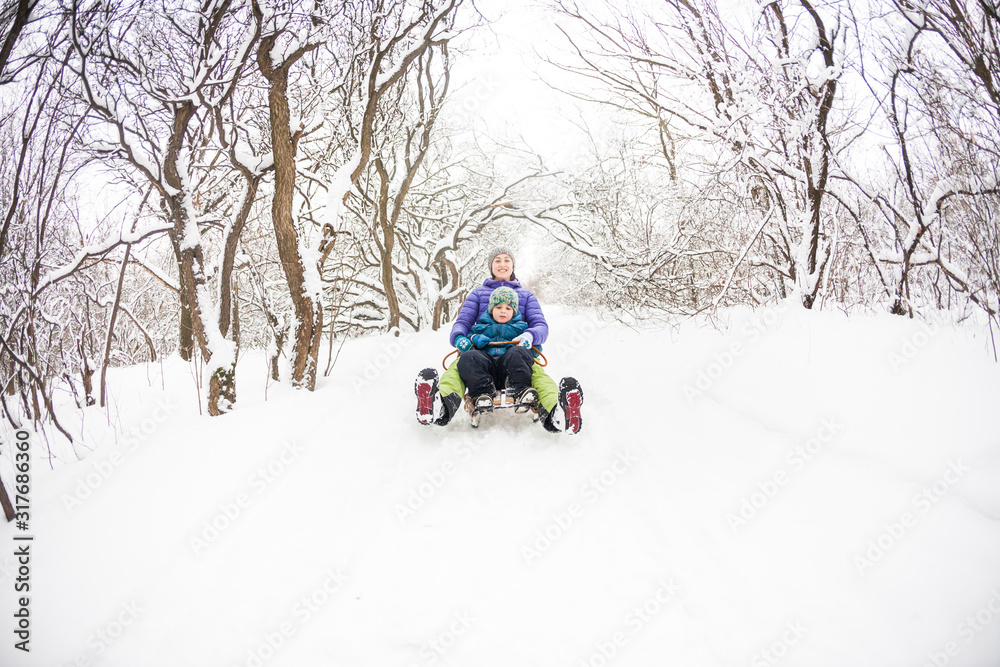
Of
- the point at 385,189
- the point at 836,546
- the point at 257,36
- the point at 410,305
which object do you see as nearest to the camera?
the point at 836,546

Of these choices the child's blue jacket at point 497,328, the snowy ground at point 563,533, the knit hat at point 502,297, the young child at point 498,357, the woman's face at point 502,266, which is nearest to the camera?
the snowy ground at point 563,533

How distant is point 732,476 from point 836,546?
2.17 feet

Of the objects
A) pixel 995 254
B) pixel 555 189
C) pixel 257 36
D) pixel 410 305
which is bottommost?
pixel 410 305

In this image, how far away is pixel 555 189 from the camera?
10.5 metres

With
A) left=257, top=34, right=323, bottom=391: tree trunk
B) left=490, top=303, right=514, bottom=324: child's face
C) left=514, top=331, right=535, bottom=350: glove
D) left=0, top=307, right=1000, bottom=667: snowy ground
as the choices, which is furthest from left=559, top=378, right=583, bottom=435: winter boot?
left=257, top=34, right=323, bottom=391: tree trunk

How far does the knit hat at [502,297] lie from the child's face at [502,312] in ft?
0.07

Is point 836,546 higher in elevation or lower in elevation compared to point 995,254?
lower

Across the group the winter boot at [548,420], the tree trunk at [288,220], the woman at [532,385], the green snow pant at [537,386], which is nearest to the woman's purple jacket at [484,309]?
the woman at [532,385]

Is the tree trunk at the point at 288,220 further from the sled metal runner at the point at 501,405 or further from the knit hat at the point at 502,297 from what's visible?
the sled metal runner at the point at 501,405

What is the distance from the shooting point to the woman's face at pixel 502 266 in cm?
409

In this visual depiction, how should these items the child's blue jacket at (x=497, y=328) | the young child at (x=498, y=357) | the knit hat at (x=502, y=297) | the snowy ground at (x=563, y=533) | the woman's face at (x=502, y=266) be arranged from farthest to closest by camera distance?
the woman's face at (x=502, y=266)
the child's blue jacket at (x=497, y=328)
the knit hat at (x=502, y=297)
the young child at (x=498, y=357)
the snowy ground at (x=563, y=533)

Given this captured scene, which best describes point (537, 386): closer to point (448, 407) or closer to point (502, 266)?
point (448, 407)

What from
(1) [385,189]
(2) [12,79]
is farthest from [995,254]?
(1) [385,189]

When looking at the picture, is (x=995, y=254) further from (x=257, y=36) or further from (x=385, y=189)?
(x=385, y=189)
